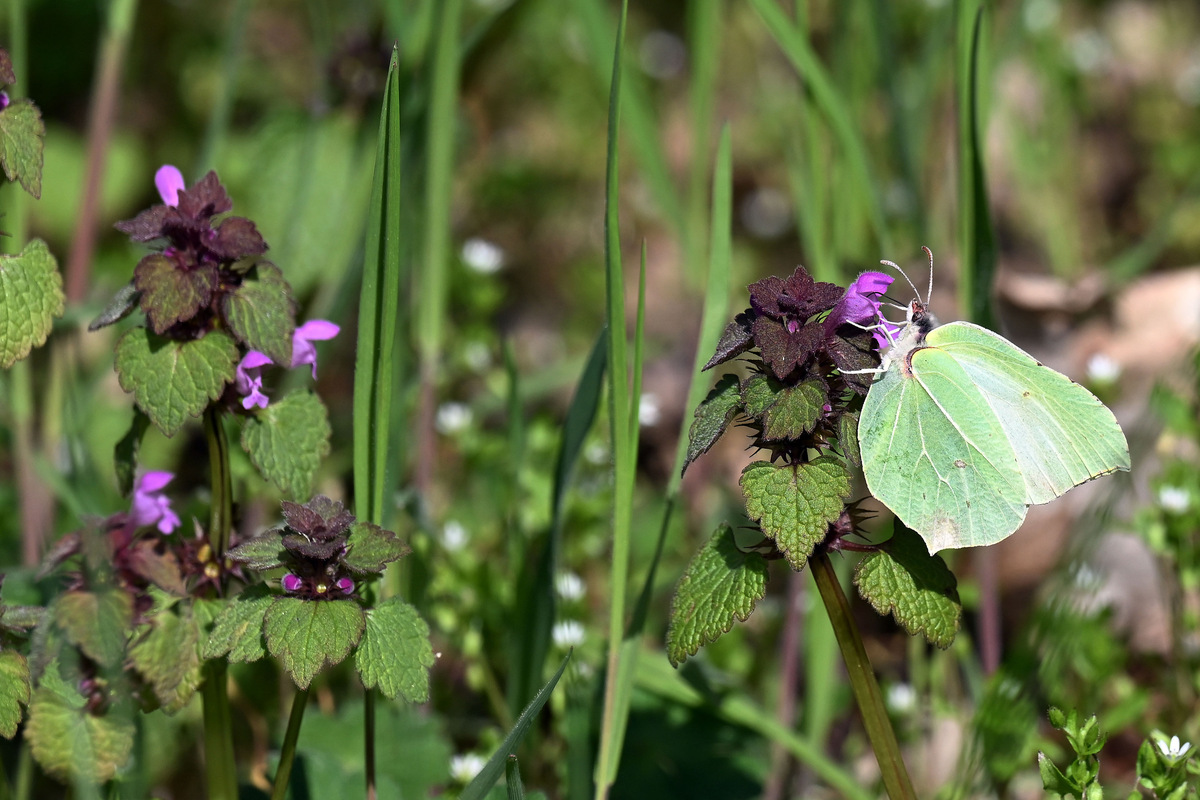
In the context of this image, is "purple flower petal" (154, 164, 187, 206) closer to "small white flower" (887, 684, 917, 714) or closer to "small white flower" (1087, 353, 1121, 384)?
"small white flower" (887, 684, 917, 714)

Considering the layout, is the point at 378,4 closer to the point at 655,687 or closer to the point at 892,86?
the point at 892,86

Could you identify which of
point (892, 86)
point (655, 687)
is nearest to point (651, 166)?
point (892, 86)

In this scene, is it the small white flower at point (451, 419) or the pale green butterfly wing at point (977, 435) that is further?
the small white flower at point (451, 419)

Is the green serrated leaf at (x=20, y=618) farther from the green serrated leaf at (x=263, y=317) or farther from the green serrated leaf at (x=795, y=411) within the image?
the green serrated leaf at (x=795, y=411)

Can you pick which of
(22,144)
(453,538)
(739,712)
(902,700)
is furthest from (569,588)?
(22,144)

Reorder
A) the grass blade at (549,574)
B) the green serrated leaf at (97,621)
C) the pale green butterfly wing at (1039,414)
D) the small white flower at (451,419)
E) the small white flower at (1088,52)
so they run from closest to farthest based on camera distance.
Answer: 1. the green serrated leaf at (97,621)
2. the pale green butterfly wing at (1039,414)
3. the grass blade at (549,574)
4. the small white flower at (451,419)
5. the small white flower at (1088,52)

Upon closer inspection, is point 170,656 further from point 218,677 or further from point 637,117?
point 637,117

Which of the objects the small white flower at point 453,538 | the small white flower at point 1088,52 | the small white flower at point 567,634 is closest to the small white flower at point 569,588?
the small white flower at point 567,634
